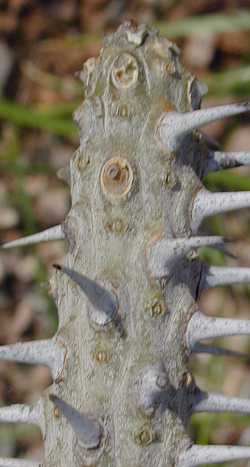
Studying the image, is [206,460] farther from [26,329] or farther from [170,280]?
[26,329]

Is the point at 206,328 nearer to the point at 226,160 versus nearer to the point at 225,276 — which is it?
the point at 225,276

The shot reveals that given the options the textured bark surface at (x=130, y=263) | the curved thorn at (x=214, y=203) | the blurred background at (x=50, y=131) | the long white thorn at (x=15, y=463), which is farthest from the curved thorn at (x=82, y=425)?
the blurred background at (x=50, y=131)

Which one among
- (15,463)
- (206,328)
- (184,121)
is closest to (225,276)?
(206,328)

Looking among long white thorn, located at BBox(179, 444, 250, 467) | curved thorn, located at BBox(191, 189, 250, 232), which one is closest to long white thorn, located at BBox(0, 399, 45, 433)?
long white thorn, located at BBox(179, 444, 250, 467)

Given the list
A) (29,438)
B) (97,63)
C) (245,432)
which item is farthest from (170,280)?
(29,438)

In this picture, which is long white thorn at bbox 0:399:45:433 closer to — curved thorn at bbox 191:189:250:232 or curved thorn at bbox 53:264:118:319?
curved thorn at bbox 53:264:118:319

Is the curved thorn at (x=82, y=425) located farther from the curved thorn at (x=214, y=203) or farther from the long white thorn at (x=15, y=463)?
the curved thorn at (x=214, y=203)
